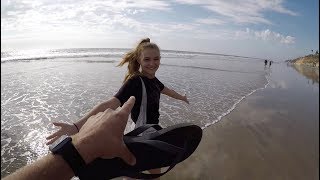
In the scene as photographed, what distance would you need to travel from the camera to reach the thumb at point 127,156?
189 cm

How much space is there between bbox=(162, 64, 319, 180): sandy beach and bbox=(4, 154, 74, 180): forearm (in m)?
2.90

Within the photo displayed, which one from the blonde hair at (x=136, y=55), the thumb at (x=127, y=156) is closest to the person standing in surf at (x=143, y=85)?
the blonde hair at (x=136, y=55)

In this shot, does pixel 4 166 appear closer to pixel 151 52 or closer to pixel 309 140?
pixel 151 52

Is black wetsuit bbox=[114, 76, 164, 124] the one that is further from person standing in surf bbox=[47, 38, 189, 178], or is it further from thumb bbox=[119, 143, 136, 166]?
thumb bbox=[119, 143, 136, 166]

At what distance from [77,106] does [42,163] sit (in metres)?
9.68

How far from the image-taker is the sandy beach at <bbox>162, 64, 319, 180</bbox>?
5895 mm

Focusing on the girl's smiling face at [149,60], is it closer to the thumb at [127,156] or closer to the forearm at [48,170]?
the thumb at [127,156]

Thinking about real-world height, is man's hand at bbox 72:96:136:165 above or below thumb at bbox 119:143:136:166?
above

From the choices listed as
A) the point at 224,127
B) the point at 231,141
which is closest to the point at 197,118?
the point at 224,127

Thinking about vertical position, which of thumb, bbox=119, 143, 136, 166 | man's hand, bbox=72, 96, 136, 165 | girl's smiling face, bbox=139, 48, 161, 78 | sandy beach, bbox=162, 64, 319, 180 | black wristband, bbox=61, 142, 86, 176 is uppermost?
girl's smiling face, bbox=139, 48, 161, 78

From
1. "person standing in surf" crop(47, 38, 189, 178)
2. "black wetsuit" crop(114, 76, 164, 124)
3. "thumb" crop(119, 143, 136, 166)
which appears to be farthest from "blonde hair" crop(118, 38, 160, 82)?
"thumb" crop(119, 143, 136, 166)

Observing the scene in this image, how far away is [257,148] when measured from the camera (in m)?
7.36

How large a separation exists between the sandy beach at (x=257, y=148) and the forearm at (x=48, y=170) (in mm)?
2899

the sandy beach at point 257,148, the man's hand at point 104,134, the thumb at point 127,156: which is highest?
the man's hand at point 104,134
